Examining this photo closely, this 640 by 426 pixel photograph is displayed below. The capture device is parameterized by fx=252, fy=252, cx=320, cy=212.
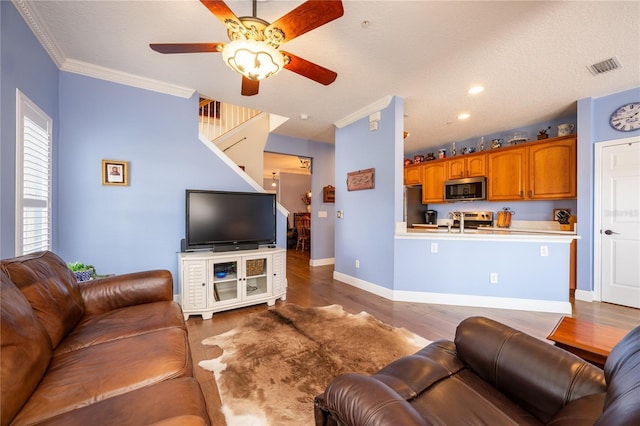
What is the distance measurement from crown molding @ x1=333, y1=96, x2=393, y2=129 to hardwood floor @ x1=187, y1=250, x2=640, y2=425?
2606mm

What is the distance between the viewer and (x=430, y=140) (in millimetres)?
5336

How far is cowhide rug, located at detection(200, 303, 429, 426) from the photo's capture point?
146 cm

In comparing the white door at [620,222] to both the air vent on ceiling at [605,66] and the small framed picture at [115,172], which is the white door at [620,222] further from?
the small framed picture at [115,172]

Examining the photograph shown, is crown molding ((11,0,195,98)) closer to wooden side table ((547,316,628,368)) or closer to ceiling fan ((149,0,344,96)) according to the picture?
ceiling fan ((149,0,344,96))

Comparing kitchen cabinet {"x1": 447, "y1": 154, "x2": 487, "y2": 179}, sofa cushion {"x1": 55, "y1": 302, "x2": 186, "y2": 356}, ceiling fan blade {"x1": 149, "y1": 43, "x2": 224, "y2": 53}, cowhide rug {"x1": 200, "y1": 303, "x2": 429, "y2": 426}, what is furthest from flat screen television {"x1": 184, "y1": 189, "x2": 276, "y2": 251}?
kitchen cabinet {"x1": 447, "y1": 154, "x2": 487, "y2": 179}

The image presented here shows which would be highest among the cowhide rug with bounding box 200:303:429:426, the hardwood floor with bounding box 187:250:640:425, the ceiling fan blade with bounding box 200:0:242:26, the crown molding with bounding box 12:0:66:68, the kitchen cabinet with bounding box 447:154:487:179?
the crown molding with bounding box 12:0:66:68

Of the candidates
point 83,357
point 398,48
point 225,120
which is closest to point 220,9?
point 398,48

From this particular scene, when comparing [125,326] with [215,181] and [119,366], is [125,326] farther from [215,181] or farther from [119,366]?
[215,181]

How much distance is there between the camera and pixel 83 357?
1.15 meters

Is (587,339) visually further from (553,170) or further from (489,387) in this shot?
(553,170)

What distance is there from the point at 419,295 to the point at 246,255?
2.25 metres

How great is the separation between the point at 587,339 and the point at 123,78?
445 centimetres


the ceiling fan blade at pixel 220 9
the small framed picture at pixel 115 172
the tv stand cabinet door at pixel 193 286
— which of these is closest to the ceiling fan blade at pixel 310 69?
the ceiling fan blade at pixel 220 9

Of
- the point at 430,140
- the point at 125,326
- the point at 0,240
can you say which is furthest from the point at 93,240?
the point at 430,140
